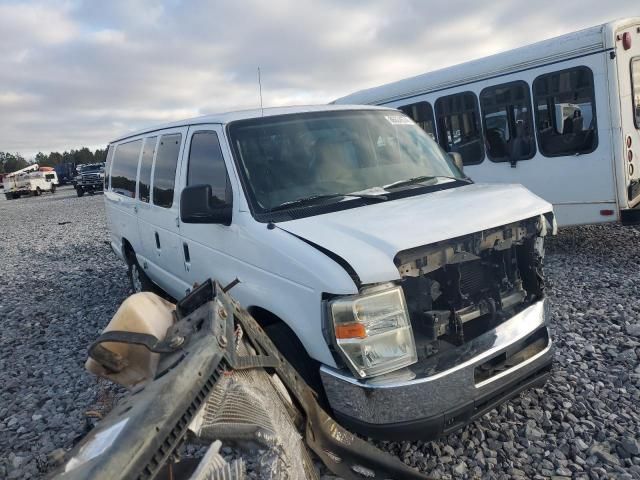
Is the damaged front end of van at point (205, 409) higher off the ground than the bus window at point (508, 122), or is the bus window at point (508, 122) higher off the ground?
the bus window at point (508, 122)

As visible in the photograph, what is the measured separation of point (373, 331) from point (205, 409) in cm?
96

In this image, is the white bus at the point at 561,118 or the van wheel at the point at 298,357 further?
the white bus at the point at 561,118

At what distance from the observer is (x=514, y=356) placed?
3129 mm

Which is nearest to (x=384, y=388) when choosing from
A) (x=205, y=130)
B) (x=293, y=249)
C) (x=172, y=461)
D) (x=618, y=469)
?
(x=293, y=249)

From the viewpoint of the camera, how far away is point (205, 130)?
4156 mm

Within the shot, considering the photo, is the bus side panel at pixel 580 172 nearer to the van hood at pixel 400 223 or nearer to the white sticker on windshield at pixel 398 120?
the white sticker on windshield at pixel 398 120

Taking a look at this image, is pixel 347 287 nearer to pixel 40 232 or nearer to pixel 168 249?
pixel 168 249

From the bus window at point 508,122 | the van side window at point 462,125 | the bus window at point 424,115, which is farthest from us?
the bus window at point 424,115

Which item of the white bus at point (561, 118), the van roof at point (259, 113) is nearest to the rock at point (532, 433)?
the van roof at point (259, 113)

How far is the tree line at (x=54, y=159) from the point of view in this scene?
8288 centimetres

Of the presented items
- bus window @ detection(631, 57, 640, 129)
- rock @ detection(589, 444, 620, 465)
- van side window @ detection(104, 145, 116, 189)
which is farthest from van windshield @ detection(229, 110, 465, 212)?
bus window @ detection(631, 57, 640, 129)

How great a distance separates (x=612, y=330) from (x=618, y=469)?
2.18 meters

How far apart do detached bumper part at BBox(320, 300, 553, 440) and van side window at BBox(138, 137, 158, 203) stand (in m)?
3.36

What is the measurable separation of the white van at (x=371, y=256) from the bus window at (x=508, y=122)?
4.49m
